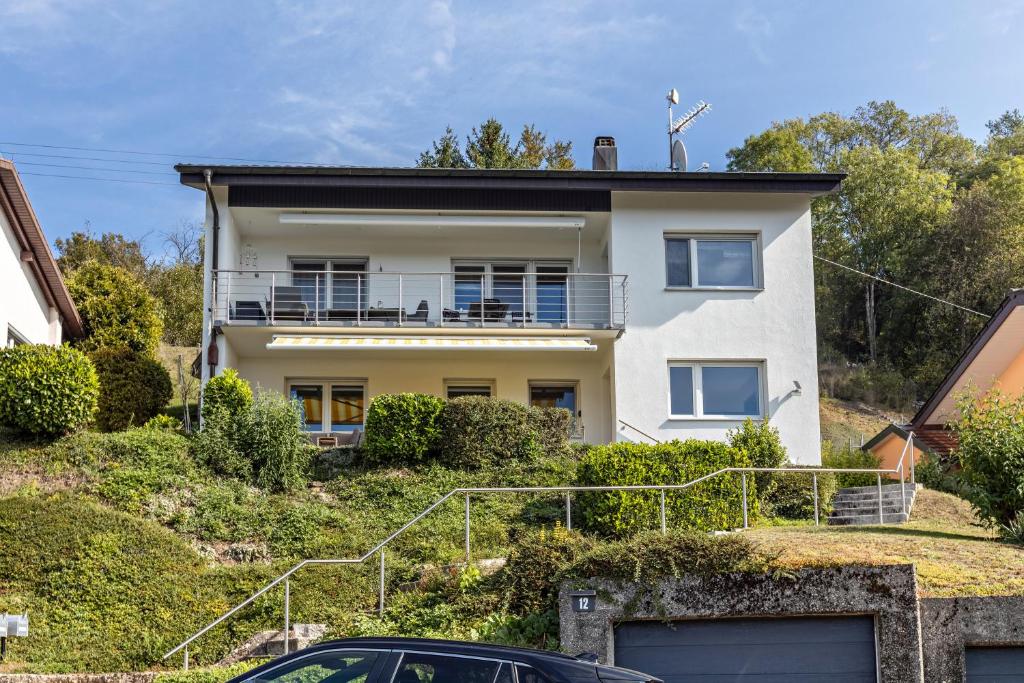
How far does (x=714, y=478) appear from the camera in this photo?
1875 centimetres

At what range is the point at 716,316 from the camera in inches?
1016

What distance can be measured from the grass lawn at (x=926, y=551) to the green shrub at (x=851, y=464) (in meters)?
4.09

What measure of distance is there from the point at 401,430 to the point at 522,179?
7109 millimetres

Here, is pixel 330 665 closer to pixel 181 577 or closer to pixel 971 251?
pixel 181 577

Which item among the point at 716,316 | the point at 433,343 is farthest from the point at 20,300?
the point at 716,316

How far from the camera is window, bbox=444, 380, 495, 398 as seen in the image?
26.9 m

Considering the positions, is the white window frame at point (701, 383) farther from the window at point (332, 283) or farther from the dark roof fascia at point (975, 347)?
the window at point (332, 283)

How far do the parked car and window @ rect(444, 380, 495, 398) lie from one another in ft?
59.1

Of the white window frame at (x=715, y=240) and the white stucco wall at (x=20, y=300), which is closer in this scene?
the white stucco wall at (x=20, y=300)

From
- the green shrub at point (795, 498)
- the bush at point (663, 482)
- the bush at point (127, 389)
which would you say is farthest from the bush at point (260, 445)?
the green shrub at point (795, 498)

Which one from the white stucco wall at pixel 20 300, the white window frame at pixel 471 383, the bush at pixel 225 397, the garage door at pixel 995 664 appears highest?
the white stucco wall at pixel 20 300

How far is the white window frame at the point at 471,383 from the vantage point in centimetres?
2677

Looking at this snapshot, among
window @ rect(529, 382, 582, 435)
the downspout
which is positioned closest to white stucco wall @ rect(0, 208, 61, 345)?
the downspout

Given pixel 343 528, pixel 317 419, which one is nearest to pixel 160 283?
pixel 317 419
